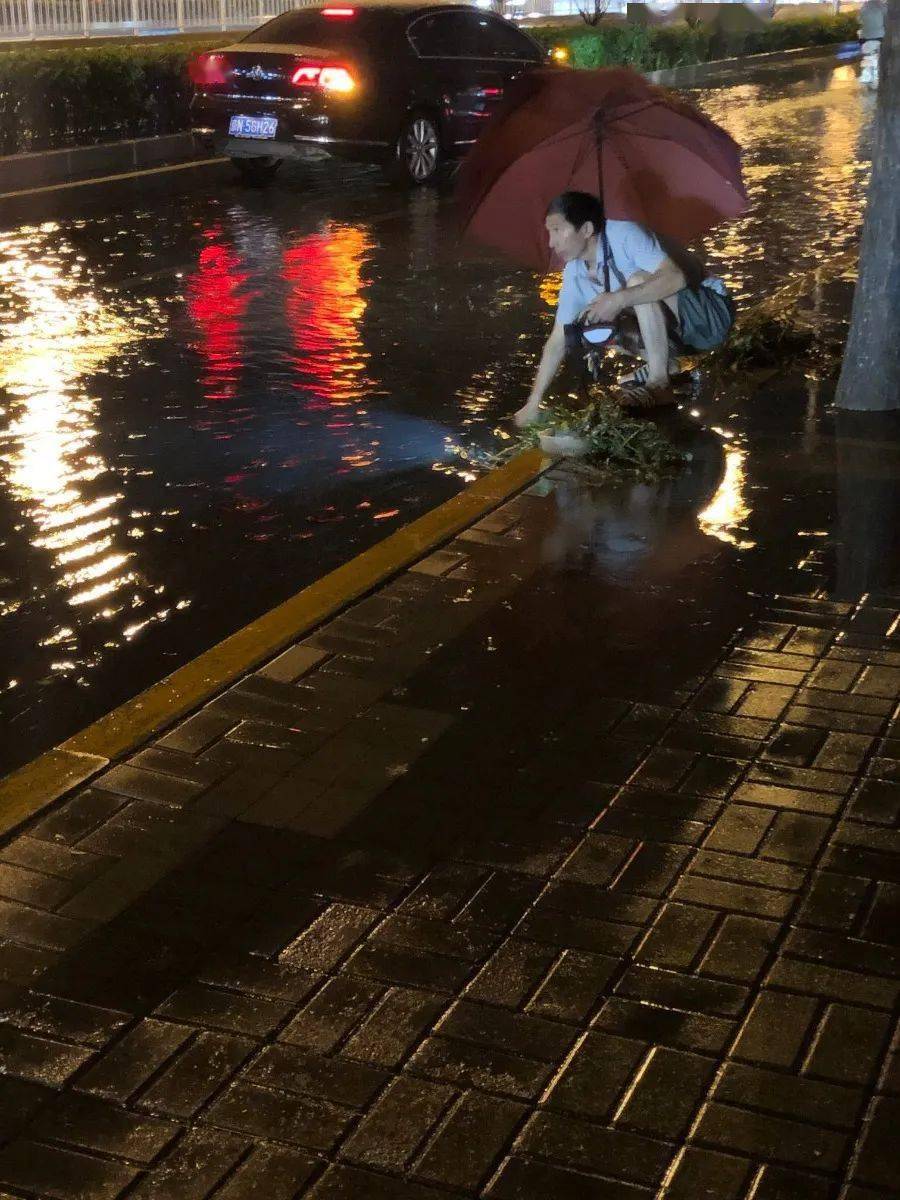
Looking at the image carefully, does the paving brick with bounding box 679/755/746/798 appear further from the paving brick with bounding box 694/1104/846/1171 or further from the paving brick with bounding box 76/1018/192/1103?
the paving brick with bounding box 76/1018/192/1103

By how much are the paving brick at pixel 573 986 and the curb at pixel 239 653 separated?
4.63ft

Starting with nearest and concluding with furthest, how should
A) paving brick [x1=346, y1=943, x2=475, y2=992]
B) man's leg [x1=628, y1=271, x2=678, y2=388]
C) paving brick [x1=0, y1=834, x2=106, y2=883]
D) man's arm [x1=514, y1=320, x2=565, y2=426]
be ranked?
paving brick [x1=346, y1=943, x2=475, y2=992]
paving brick [x1=0, y1=834, x2=106, y2=883]
man's arm [x1=514, y1=320, x2=565, y2=426]
man's leg [x1=628, y1=271, x2=678, y2=388]

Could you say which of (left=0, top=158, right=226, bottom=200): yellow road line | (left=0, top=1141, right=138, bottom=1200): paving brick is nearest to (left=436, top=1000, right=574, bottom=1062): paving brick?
(left=0, top=1141, right=138, bottom=1200): paving brick

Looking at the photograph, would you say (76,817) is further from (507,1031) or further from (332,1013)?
(507,1031)

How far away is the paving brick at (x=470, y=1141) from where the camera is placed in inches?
120

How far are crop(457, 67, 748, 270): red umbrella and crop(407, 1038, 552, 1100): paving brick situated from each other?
188 inches

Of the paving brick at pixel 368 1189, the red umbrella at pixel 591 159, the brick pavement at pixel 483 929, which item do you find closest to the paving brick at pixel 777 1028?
the brick pavement at pixel 483 929

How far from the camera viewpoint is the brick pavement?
3.12m

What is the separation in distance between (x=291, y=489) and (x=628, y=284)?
1786 mm

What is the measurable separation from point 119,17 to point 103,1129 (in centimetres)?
2814

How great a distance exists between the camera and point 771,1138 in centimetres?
312

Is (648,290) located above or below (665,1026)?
above

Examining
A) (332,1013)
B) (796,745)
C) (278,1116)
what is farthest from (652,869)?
(278,1116)

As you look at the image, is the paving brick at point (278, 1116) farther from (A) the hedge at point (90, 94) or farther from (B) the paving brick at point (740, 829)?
(A) the hedge at point (90, 94)
